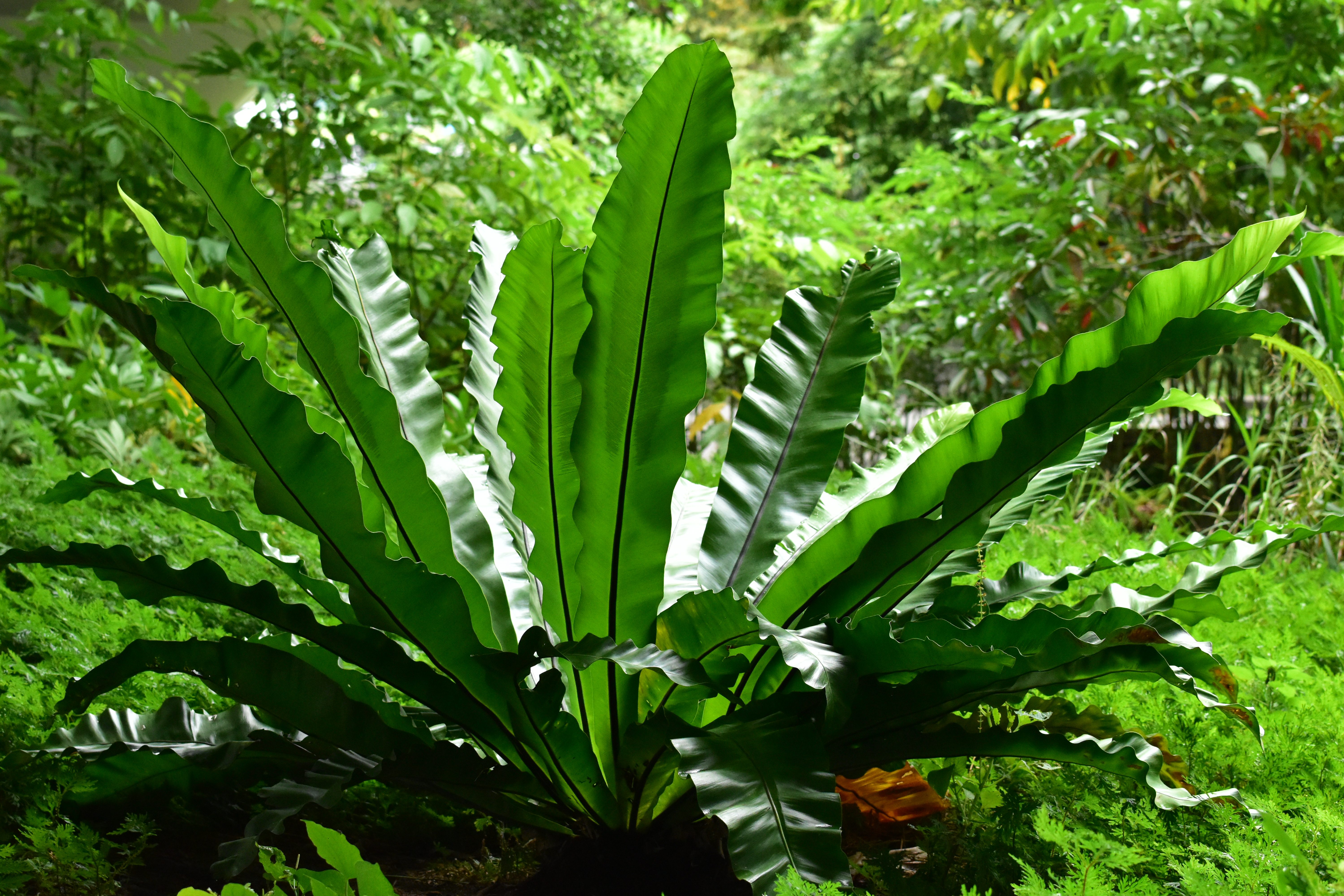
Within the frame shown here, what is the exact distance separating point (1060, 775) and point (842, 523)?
0.46m

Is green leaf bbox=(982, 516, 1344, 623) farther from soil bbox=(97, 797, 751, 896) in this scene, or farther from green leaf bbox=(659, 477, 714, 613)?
soil bbox=(97, 797, 751, 896)

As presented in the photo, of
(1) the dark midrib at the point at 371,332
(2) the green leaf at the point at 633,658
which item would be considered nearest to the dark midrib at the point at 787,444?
(2) the green leaf at the point at 633,658

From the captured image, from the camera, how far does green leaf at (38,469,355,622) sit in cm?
104

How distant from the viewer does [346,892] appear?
75 centimetres

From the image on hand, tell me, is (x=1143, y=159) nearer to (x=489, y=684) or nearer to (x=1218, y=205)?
(x=1218, y=205)

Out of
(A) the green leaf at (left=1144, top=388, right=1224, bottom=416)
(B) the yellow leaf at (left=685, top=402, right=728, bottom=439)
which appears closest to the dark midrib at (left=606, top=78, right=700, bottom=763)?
(A) the green leaf at (left=1144, top=388, right=1224, bottom=416)

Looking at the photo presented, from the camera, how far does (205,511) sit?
3.42ft

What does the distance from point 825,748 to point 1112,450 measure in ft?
14.4

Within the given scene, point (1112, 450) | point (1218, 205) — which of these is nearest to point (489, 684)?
point (1218, 205)

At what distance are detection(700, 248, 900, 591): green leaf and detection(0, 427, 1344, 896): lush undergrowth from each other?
0.36m

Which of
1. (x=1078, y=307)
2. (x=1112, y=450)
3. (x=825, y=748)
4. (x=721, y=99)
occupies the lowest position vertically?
(x=1112, y=450)

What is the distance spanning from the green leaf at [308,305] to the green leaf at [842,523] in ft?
1.28

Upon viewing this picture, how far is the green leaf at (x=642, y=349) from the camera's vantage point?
3.12 feet

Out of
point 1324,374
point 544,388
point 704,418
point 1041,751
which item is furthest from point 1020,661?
point 704,418
